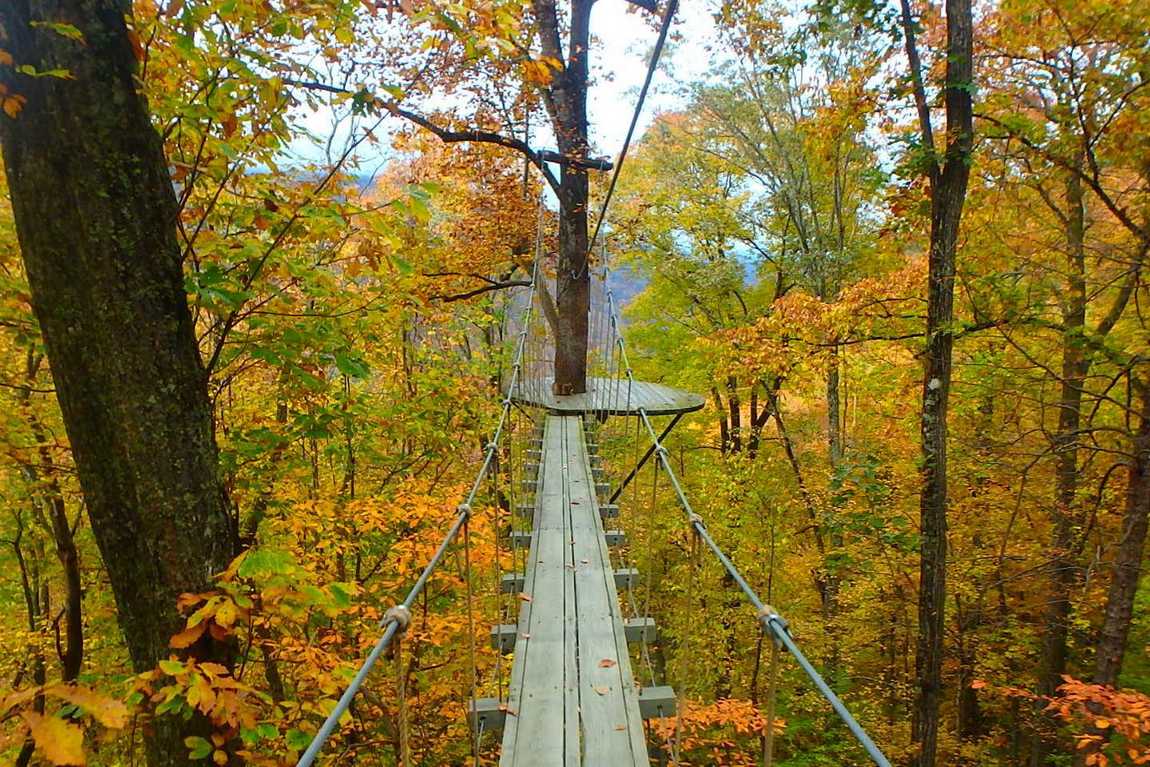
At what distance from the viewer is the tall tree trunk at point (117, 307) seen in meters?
1.67

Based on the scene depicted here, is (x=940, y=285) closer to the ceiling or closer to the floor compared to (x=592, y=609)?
closer to the ceiling

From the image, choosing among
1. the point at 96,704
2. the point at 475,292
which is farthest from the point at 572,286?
the point at 96,704

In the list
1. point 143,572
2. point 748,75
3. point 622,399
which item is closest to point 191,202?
point 143,572

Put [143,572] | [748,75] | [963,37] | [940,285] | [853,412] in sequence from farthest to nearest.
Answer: [853,412] < [748,75] < [940,285] < [963,37] < [143,572]

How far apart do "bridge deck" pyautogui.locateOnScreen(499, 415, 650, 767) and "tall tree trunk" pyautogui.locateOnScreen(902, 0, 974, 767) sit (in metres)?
2.30

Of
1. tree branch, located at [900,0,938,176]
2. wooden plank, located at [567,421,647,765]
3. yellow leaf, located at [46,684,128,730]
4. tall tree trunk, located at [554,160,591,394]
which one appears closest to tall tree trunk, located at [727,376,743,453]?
tall tree trunk, located at [554,160,591,394]

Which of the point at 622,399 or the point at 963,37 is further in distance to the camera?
the point at 622,399

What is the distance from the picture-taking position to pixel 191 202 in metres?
2.49

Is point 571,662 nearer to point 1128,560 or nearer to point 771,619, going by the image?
point 771,619

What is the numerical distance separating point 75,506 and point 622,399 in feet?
18.2

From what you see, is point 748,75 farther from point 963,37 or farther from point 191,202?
point 191,202

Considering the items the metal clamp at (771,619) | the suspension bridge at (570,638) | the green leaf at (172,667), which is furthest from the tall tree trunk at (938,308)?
the green leaf at (172,667)

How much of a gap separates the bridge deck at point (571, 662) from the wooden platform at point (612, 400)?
1730 millimetres

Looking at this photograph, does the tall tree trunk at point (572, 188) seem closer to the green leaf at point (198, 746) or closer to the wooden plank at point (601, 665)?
the wooden plank at point (601, 665)
